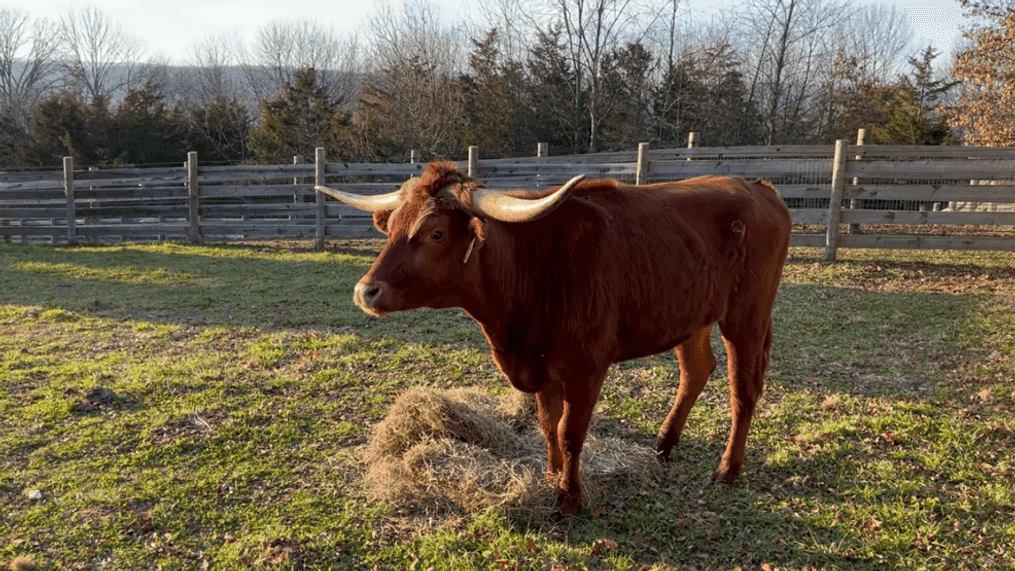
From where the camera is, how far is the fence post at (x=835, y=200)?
1078cm

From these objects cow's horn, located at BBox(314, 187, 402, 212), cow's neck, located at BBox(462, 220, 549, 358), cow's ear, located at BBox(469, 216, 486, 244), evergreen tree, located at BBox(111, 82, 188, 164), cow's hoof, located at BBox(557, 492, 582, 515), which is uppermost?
evergreen tree, located at BBox(111, 82, 188, 164)

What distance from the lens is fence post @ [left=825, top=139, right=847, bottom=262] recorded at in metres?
10.8

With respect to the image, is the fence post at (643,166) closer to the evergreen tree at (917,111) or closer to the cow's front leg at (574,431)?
the cow's front leg at (574,431)

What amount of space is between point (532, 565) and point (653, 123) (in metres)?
26.3

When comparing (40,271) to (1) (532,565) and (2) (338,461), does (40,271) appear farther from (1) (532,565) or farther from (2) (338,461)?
(1) (532,565)

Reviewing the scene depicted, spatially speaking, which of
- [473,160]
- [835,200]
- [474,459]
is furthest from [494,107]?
[474,459]

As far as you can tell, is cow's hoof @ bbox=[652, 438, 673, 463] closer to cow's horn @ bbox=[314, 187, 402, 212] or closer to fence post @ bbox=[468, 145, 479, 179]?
cow's horn @ bbox=[314, 187, 402, 212]

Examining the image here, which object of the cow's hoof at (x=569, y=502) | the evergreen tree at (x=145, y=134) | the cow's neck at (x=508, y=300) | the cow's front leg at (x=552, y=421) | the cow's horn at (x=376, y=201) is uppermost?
the evergreen tree at (x=145, y=134)

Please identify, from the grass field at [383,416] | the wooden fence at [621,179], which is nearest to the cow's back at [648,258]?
the grass field at [383,416]

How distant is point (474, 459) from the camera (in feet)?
13.0

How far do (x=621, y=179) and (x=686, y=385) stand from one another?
9.02 meters

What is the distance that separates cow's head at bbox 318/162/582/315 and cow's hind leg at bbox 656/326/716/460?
75.9 inches

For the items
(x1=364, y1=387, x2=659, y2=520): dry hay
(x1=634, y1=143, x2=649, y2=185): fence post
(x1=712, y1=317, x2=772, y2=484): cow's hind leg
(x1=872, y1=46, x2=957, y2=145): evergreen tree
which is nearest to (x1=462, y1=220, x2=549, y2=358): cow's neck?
(x1=364, y1=387, x2=659, y2=520): dry hay

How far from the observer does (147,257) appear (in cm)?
1262
